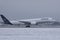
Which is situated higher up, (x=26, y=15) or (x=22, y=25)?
(x=26, y=15)

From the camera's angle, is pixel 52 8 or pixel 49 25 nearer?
pixel 49 25

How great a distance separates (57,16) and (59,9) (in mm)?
385
